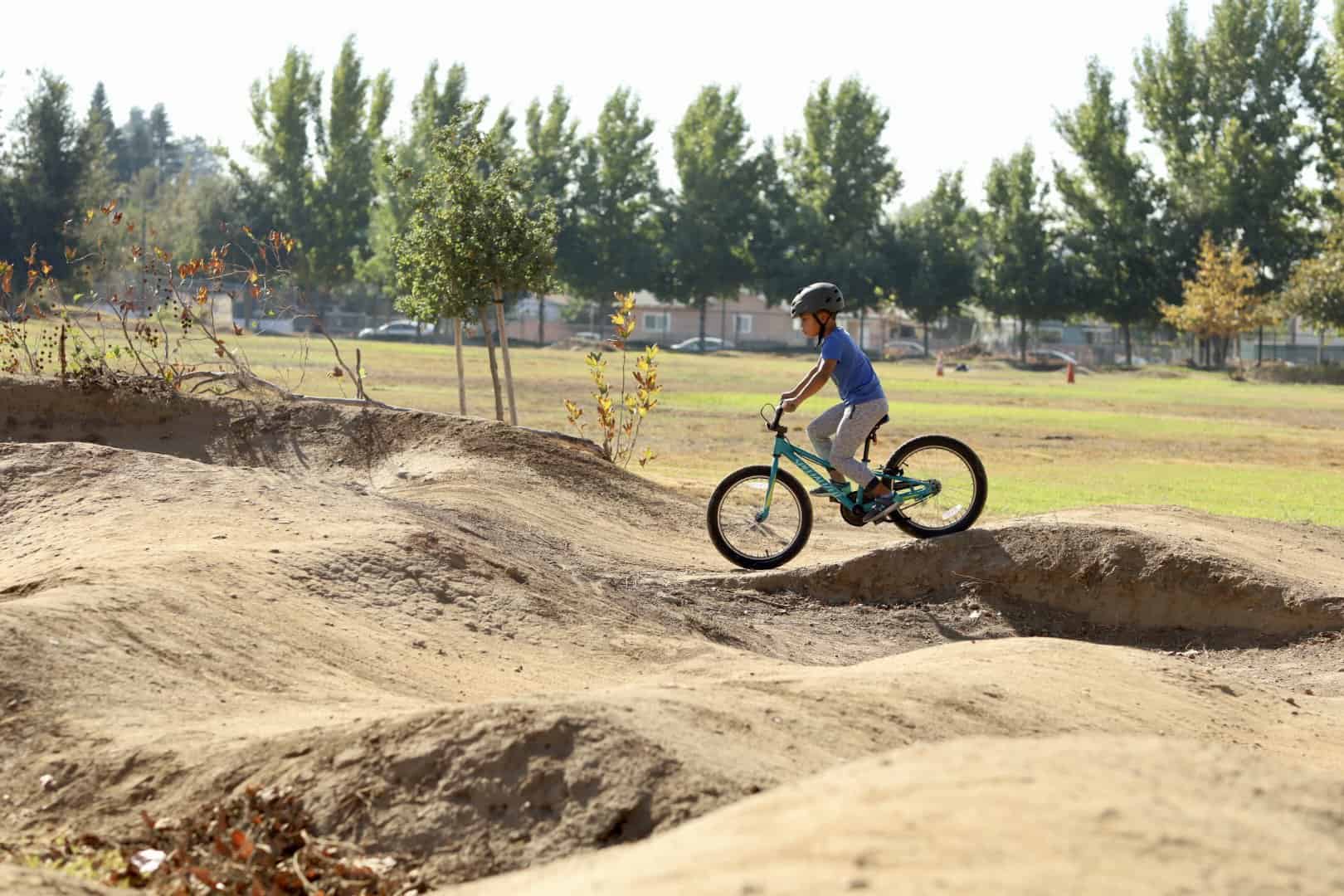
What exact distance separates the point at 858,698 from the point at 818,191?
80561 millimetres

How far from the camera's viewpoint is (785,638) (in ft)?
33.6

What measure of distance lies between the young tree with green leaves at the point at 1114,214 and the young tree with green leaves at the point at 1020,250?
6.07 ft

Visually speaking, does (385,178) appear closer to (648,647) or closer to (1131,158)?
(1131,158)

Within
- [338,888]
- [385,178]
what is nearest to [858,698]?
[338,888]

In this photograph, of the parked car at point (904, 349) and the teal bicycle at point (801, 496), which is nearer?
the teal bicycle at point (801, 496)

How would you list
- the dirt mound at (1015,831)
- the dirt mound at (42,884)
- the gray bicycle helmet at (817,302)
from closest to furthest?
1. the dirt mound at (1015,831)
2. the dirt mound at (42,884)
3. the gray bicycle helmet at (817,302)

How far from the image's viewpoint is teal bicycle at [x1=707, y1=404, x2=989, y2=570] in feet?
37.2

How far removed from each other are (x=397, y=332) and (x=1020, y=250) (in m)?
38.1

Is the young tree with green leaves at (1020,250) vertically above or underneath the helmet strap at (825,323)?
above

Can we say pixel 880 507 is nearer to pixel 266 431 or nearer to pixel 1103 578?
pixel 1103 578

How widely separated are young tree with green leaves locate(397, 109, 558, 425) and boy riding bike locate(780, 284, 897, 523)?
7992 mm

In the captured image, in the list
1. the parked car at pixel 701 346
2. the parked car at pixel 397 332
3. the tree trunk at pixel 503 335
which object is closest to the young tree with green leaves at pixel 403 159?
the parked car at pixel 397 332

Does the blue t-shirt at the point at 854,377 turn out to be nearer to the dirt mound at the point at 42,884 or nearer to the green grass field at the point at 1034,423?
the green grass field at the point at 1034,423

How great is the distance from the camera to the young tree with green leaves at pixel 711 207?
84500 millimetres
